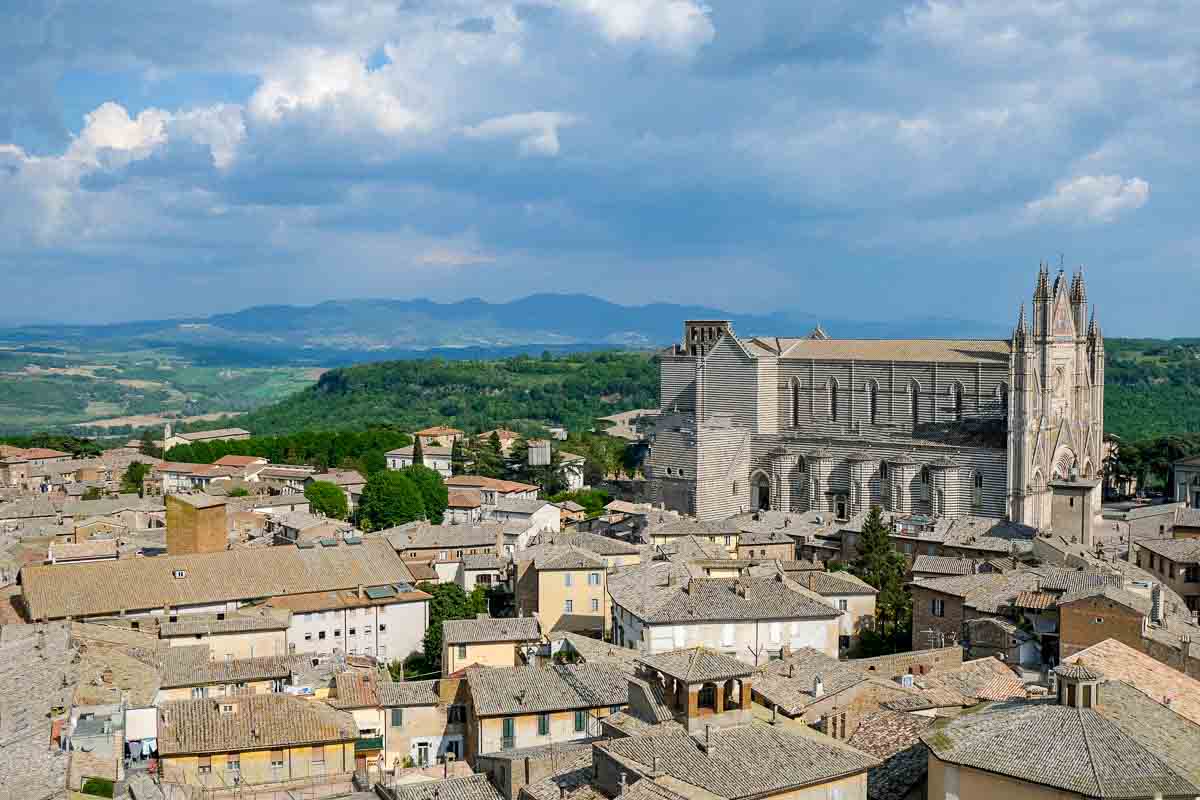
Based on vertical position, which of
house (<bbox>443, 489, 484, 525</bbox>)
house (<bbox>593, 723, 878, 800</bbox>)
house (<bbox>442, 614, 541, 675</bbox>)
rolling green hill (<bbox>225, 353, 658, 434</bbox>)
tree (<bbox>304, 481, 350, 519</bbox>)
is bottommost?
rolling green hill (<bbox>225, 353, 658, 434</bbox>)

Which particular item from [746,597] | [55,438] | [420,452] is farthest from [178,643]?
[55,438]

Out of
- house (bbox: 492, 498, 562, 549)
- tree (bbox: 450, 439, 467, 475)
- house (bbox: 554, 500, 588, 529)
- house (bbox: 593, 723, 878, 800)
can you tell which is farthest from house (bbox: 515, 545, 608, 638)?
tree (bbox: 450, 439, 467, 475)

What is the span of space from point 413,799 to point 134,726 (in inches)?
293

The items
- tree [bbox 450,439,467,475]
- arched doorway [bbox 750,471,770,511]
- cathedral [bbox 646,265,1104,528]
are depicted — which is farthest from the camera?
tree [bbox 450,439,467,475]

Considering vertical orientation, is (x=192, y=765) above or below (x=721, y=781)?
below

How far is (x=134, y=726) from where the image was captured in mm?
27141

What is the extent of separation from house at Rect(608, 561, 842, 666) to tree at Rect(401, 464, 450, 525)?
117 ft

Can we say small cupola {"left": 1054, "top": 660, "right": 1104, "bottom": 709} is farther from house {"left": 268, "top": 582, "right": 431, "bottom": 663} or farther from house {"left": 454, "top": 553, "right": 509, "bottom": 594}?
house {"left": 454, "top": 553, "right": 509, "bottom": 594}

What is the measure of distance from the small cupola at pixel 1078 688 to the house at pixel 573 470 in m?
70.6

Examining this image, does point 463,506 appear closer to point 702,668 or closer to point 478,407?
point 702,668

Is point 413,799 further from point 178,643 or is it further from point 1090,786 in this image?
point 178,643

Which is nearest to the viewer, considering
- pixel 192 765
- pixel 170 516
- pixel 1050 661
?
pixel 192 765

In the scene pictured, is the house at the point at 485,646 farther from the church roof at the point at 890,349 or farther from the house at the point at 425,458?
the house at the point at 425,458

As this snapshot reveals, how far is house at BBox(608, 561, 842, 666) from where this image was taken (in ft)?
114
